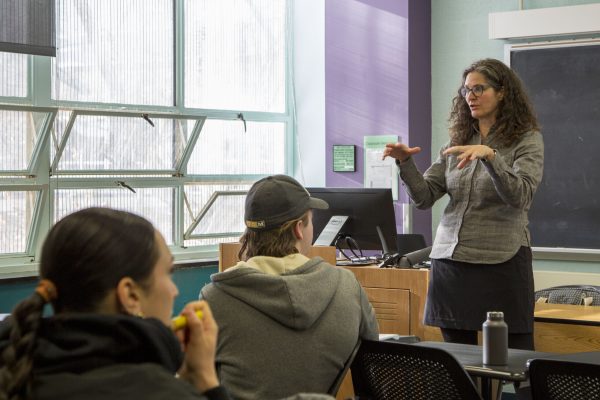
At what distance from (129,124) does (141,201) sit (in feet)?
1.57

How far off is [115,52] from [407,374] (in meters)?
3.37

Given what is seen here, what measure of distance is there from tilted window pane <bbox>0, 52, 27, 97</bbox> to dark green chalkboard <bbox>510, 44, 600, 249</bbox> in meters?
2.98

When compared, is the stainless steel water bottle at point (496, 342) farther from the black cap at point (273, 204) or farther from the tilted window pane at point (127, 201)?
the tilted window pane at point (127, 201)

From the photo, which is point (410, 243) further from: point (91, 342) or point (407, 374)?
point (91, 342)

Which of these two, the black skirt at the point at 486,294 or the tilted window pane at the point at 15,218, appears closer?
the black skirt at the point at 486,294

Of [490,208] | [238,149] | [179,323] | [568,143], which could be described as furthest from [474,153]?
[238,149]

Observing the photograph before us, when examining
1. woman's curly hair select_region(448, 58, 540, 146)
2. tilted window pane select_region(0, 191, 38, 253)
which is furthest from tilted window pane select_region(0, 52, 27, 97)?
woman's curly hair select_region(448, 58, 540, 146)

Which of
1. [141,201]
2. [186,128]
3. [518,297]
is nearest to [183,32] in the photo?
[186,128]

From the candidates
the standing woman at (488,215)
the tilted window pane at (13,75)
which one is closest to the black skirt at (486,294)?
the standing woman at (488,215)

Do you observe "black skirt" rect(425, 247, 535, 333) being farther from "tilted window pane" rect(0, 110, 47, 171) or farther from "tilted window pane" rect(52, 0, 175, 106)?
"tilted window pane" rect(52, 0, 175, 106)

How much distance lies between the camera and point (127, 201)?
5.26 m

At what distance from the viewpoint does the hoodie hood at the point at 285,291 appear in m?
2.29

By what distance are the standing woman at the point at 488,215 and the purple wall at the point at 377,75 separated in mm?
2542

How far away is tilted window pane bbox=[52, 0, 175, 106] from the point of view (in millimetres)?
4906
